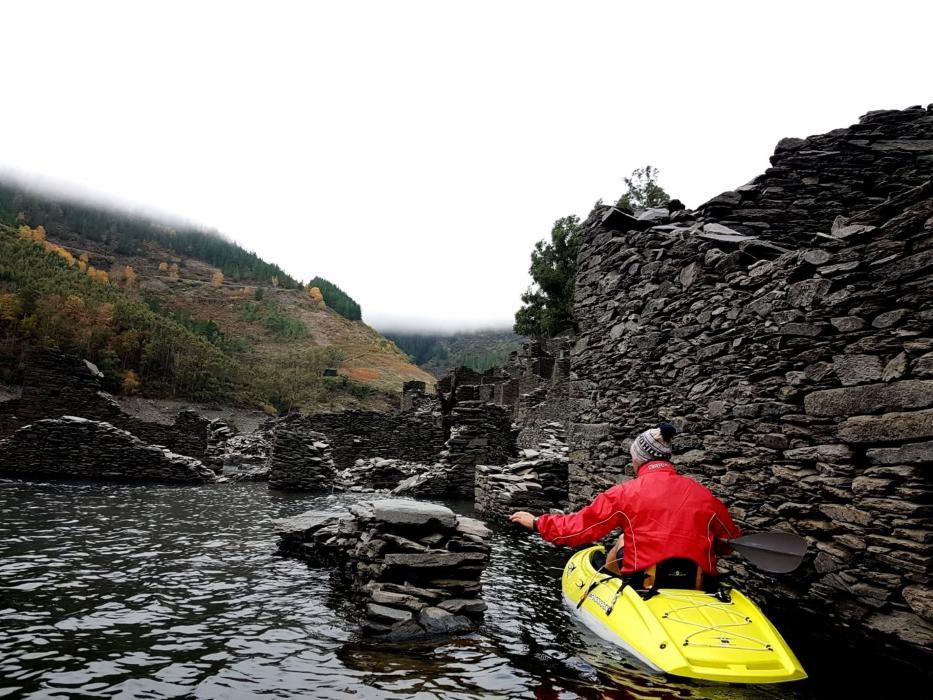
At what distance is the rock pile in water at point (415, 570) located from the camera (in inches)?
219

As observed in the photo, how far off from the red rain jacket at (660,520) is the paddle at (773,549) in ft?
0.60

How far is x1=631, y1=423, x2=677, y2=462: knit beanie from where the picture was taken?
226 inches

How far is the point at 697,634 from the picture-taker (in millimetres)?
4312

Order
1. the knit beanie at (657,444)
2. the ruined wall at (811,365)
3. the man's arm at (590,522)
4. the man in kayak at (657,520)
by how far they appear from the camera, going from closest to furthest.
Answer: the ruined wall at (811,365) → the man in kayak at (657,520) → the man's arm at (590,522) → the knit beanie at (657,444)

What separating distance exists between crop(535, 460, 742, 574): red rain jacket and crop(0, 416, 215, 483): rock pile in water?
17.3 metres

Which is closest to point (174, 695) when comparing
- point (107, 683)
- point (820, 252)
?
point (107, 683)

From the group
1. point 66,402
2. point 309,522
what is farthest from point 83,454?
point 309,522

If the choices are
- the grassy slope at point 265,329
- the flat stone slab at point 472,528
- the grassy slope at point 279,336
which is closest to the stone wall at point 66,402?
the flat stone slab at point 472,528

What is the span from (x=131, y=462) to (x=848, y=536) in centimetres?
1997

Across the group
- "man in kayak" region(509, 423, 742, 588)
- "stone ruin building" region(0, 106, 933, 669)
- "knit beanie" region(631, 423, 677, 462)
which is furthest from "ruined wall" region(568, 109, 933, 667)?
"knit beanie" region(631, 423, 677, 462)

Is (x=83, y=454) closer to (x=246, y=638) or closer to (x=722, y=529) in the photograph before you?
(x=246, y=638)

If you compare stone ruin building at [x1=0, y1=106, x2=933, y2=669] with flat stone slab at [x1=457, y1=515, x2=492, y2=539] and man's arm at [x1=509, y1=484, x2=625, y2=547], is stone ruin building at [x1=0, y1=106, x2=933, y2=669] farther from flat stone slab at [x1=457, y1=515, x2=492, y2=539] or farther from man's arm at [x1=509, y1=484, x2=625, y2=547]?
man's arm at [x1=509, y1=484, x2=625, y2=547]

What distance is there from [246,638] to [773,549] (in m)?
5.44

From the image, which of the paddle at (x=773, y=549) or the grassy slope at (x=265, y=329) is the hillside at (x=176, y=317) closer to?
the grassy slope at (x=265, y=329)
